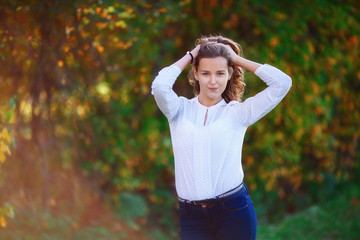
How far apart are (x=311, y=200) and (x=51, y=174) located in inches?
173

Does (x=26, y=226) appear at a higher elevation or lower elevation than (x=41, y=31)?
lower

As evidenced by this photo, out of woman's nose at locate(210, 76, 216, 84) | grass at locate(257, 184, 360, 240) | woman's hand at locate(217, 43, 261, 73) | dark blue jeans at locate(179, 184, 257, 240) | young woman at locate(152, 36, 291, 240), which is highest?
woman's hand at locate(217, 43, 261, 73)

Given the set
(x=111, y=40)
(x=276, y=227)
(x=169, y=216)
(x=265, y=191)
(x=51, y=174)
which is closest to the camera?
(x=111, y=40)

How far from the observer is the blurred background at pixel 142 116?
4.19 meters

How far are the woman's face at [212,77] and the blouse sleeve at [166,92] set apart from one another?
5.9 inches

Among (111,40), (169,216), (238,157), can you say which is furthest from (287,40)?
(238,157)

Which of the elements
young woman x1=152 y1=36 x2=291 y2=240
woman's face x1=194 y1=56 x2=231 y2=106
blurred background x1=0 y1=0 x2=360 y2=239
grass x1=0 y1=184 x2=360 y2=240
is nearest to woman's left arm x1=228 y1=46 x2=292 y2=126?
young woman x1=152 y1=36 x2=291 y2=240

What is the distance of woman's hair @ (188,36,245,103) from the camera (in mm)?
2408

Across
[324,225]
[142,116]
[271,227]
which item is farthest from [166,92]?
[271,227]

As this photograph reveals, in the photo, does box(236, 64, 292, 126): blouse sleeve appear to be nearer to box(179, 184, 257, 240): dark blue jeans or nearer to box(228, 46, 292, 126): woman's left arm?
box(228, 46, 292, 126): woman's left arm

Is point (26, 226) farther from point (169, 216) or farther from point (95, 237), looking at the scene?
point (169, 216)

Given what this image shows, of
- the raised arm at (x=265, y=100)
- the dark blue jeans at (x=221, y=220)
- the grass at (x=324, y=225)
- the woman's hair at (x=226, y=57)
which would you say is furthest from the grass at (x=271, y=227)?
the raised arm at (x=265, y=100)

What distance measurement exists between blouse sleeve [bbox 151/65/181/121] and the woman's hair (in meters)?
0.19

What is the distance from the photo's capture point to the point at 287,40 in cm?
563
